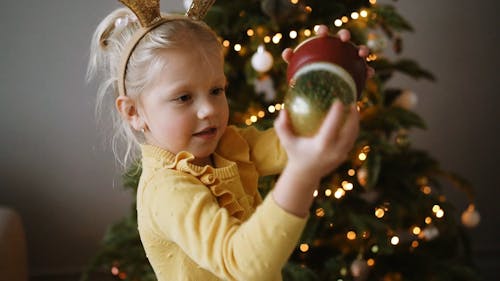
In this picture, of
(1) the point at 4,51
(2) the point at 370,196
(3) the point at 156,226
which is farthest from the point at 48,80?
(3) the point at 156,226

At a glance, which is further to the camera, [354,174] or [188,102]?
[354,174]

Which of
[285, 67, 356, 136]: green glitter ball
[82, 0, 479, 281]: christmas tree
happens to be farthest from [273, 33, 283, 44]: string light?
[285, 67, 356, 136]: green glitter ball

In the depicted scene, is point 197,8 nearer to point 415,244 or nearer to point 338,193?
point 338,193

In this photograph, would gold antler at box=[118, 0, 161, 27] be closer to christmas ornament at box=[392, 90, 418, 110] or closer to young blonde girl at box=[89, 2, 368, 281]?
young blonde girl at box=[89, 2, 368, 281]

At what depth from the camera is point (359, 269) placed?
156 cm

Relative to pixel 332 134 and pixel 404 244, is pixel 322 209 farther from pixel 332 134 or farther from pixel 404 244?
pixel 332 134

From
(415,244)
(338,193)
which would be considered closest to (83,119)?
(338,193)

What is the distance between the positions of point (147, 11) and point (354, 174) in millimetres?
968

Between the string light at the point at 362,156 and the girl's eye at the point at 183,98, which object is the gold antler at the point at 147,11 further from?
the string light at the point at 362,156

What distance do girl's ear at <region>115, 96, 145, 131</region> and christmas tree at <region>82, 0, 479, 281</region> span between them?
523 mm

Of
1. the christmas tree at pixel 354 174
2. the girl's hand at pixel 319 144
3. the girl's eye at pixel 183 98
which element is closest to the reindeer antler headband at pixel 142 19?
the girl's eye at pixel 183 98

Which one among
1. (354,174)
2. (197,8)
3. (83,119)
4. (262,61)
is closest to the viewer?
(197,8)

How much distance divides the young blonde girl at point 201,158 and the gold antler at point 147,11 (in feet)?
0.08

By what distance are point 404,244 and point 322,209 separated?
0.43 meters
